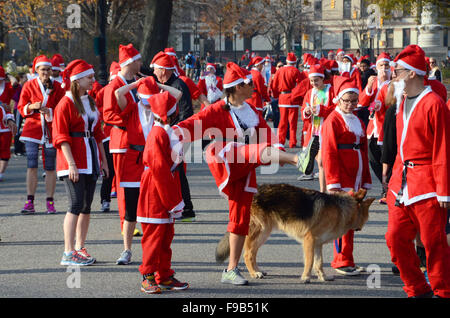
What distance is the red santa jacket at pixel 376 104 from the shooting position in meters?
10.8

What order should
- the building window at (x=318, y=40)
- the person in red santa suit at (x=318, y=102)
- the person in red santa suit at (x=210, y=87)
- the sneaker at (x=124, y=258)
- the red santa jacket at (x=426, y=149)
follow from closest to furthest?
1. the red santa jacket at (x=426, y=149)
2. the sneaker at (x=124, y=258)
3. the person in red santa suit at (x=318, y=102)
4. the person in red santa suit at (x=210, y=87)
5. the building window at (x=318, y=40)

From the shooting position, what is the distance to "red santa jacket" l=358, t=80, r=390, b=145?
1078 centimetres

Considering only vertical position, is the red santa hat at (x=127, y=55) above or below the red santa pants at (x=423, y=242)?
above

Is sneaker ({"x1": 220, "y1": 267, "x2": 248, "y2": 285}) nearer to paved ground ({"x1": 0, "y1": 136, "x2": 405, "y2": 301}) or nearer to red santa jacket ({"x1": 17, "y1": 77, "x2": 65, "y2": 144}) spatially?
paved ground ({"x1": 0, "y1": 136, "x2": 405, "y2": 301})

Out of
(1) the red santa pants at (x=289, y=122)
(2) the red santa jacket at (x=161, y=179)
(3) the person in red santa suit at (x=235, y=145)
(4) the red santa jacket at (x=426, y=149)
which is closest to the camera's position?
(4) the red santa jacket at (x=426, y=149)

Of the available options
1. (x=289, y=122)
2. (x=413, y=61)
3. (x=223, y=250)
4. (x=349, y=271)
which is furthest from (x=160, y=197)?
(x=289, y=122)

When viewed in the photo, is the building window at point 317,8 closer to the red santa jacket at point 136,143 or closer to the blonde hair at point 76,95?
the red santa jacket at point 136,143

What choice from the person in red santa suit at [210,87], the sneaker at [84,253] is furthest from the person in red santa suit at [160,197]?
the person in red santa suit at [210,87]

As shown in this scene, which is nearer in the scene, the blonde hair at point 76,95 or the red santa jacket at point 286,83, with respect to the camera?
the blonde hair at point 76,95

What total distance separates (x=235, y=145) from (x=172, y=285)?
1372 millimetres

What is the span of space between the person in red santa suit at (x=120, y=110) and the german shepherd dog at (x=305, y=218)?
56.7 inches

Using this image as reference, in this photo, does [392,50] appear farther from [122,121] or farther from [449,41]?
[122,121]

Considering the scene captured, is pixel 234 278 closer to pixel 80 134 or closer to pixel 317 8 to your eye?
pixel 80 134
